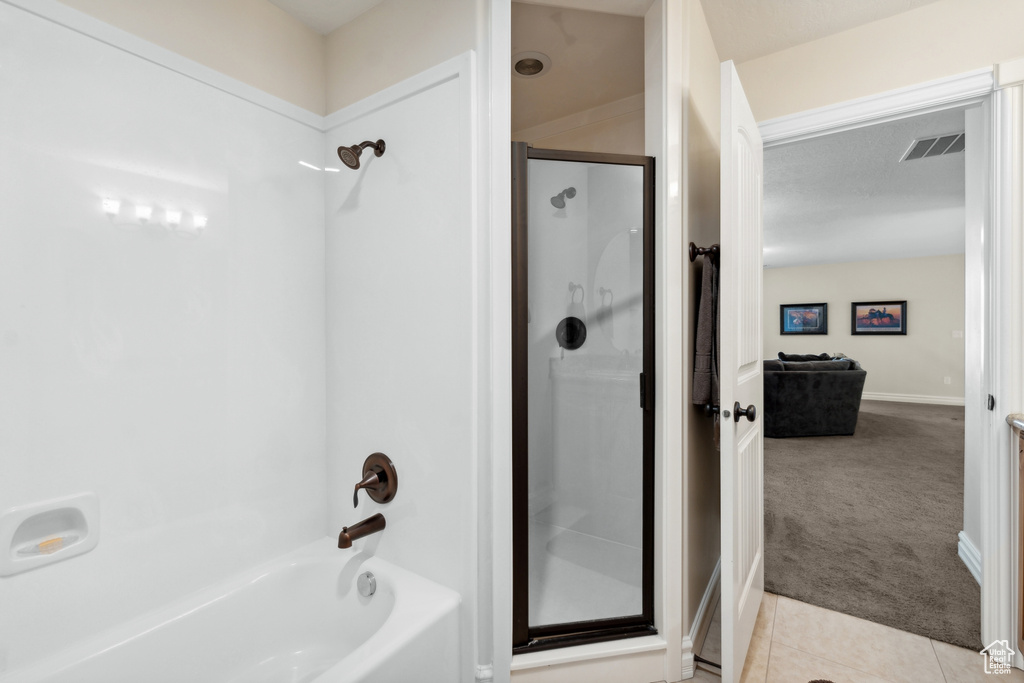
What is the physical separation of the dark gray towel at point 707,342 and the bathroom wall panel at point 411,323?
83 cm

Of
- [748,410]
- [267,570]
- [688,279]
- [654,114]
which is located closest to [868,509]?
[748,410]

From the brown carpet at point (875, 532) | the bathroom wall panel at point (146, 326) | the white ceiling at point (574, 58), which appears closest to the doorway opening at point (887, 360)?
the brown carpet at point (875, 532)

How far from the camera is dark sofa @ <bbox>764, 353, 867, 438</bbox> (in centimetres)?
516

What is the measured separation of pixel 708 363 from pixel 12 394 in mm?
2028

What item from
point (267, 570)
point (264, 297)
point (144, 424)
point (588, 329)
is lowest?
point (267, 570)

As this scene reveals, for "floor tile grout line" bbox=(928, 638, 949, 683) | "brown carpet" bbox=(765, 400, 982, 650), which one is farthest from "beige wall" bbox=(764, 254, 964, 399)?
"floor tile grout line" bbox=(928, 638, 949, 683)

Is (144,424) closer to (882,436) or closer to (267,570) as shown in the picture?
(267,570)

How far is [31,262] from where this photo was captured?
45.6 inches

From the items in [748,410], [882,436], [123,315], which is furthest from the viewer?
[882,436]

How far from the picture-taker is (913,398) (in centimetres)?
740

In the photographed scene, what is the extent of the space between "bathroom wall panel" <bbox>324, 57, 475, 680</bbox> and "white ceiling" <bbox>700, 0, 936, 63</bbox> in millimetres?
1190

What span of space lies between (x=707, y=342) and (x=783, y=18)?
4.49ft

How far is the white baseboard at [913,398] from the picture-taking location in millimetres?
7174

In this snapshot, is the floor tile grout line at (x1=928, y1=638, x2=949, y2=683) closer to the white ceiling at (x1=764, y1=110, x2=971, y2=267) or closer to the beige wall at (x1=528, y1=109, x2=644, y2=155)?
the white ceiling at (x1=764, y1=110, x2=971, y2=267)
